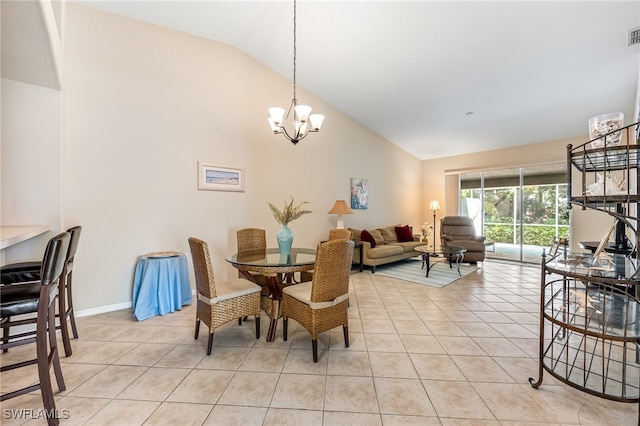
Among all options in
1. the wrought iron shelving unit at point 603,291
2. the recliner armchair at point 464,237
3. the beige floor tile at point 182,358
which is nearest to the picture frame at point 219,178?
the beige floor tile at point 182,358

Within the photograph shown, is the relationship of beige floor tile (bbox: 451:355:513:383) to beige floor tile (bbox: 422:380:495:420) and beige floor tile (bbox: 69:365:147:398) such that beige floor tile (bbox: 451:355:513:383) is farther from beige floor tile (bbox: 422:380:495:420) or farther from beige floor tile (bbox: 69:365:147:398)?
beige floor tile (bbox: 69:365:147:398)

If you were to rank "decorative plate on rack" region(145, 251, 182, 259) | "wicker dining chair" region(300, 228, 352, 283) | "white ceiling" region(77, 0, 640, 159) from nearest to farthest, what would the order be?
"white ceiling" region(77, 0, 640, 159), "decorative plate on rack" region(145, 251, 182, 259), "wicker dining chair" region(300, 228, 352, 283)

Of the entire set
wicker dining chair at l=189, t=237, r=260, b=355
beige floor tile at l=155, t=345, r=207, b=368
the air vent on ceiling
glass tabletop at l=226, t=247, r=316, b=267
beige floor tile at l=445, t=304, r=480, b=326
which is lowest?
beige floor tile at l=155, t=345, r=207, b=368

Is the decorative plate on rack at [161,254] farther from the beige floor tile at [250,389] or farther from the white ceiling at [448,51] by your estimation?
the white ceiling at [448,51]

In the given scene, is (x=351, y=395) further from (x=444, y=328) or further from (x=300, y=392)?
(x=444, y=328)

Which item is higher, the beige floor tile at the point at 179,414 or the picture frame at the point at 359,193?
the picture frame at the point at 359,193

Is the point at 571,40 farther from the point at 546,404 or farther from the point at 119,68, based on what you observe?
the point at 119,68

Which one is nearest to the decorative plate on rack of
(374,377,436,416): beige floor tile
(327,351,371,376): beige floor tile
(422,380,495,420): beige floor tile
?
(327,351,371,376): beige floor tile

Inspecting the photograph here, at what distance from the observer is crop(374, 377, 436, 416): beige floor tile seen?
160 centimetres

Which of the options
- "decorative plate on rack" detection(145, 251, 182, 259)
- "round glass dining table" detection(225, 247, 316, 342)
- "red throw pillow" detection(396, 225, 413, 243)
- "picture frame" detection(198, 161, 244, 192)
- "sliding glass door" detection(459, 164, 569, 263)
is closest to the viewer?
"round glass dining table" detection(225, 247, 316, 342)

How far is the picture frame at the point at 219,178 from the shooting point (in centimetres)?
369

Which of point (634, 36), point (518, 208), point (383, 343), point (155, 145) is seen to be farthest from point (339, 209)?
point (518, 208)

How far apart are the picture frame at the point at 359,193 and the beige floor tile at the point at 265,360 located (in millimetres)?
4004

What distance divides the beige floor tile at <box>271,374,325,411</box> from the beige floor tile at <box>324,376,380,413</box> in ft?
0.18
